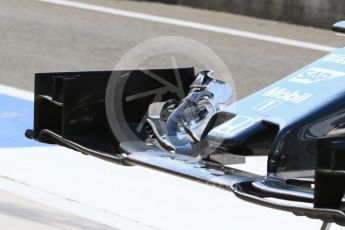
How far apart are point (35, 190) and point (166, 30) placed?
8897 millimetres

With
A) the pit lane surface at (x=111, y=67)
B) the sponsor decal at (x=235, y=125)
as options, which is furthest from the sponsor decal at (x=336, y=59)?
the pit lane surface at (x=111, y=67)

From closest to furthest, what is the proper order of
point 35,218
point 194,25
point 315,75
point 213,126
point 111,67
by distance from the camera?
point 213,126
point 315,75
point 35,218
point 111,67
point 194,25

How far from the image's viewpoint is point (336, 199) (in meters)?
4.94

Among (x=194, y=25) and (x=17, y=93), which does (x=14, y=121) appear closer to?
(x=17, y=93)

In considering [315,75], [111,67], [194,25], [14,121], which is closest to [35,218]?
[315,75]

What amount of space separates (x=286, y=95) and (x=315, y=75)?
0.31m

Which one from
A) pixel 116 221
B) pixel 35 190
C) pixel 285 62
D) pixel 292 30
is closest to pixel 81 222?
pixel 116 221

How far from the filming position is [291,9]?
1714 cm

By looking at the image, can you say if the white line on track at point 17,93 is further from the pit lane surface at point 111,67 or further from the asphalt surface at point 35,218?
the asphalt surface at point 35,218

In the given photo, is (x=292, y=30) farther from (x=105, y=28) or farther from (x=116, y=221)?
(x=116, y=221)

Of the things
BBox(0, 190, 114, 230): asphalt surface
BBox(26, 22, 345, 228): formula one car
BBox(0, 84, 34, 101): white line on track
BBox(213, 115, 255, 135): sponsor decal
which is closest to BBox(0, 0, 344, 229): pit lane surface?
BBox(0, 190, 114, 230): asphalt surface

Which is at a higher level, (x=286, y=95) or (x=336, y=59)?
(x=336, y=59)

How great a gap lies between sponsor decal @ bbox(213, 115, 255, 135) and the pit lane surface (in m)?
1.30

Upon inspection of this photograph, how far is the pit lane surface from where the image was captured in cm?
716
